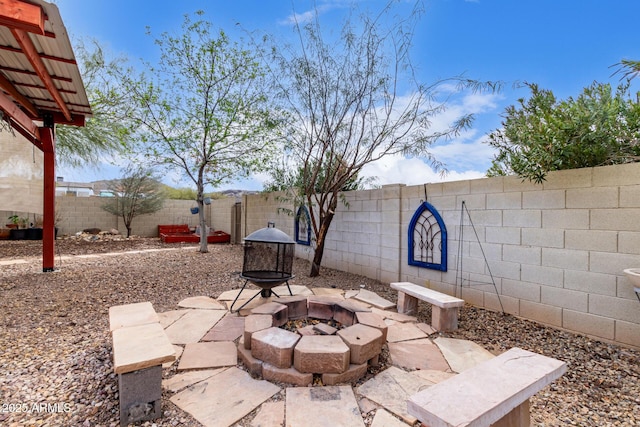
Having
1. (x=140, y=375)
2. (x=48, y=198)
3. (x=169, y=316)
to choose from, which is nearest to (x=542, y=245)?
(x=140, y=375)

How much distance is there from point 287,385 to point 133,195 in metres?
10.7

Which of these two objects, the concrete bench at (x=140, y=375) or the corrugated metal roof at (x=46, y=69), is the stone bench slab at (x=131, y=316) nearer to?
the concrete bench at (x=140, y=375)

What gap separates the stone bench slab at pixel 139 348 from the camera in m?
1.57

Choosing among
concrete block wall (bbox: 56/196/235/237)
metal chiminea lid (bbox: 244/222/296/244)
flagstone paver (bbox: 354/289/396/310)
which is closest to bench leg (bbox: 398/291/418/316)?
flagstone paver (bbox: 354/289/396/310)

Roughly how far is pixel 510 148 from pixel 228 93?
589 centimetres

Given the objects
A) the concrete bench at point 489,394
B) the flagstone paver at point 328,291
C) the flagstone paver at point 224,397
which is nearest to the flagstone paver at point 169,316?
the flagstone paver at point 224,397

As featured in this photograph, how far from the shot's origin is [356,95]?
4.48 meters

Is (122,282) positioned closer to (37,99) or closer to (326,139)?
(37,99)

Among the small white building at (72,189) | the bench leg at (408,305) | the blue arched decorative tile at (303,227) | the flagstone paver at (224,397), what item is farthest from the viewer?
the small white building at (72,189)

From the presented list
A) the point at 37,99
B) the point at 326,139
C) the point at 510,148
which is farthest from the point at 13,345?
the point at 510,148

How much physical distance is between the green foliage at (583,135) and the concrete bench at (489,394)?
6.55 ft

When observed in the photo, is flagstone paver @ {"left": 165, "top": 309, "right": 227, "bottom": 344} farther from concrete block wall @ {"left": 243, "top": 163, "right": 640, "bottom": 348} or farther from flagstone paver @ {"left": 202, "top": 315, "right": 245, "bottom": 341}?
concrete block wall @ {"left": 243, "top": 163, "right": 640, "bottom": 348}

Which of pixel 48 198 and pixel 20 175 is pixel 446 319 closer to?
pixel 48 198

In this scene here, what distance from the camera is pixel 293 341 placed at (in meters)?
2.09
